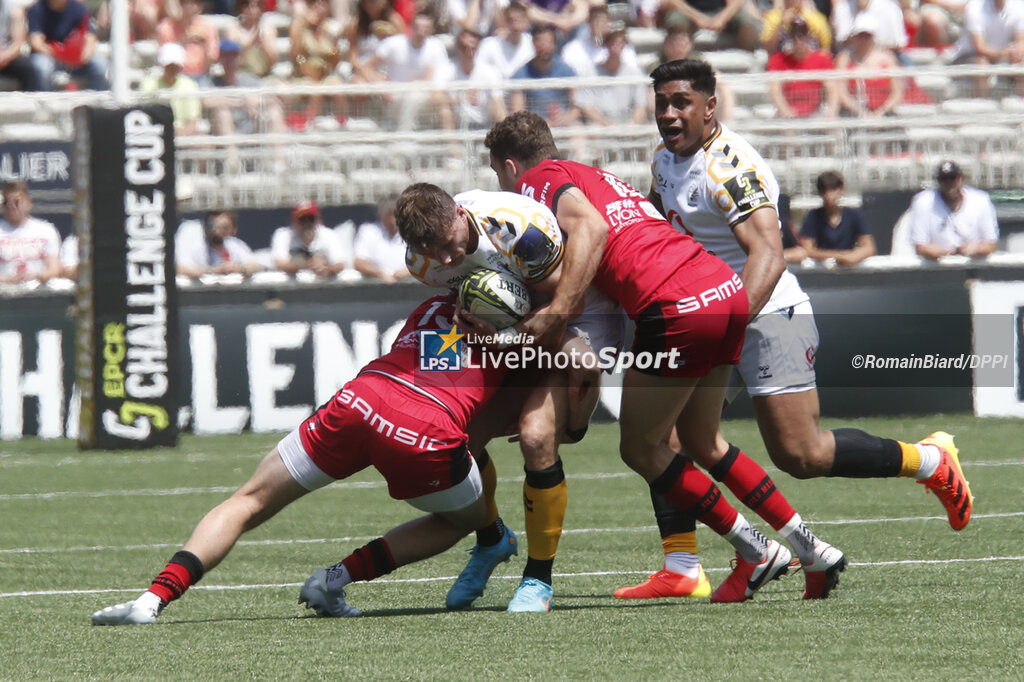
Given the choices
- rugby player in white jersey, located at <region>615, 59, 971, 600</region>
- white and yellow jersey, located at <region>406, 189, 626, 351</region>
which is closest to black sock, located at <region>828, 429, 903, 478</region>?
rugby player in white jersey, located at <region>615, 59, 971, 600</region>

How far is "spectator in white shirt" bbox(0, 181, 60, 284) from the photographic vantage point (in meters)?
13.5

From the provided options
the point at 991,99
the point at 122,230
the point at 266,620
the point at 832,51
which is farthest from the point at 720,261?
the point at 832,51

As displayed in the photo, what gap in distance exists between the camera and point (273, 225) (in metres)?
14.4

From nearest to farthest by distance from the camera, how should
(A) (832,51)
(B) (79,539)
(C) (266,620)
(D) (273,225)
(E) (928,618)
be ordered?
(E) (928,618), (C) (266,620), (B) (79,539), (D) (273,225), (A) (832,51)

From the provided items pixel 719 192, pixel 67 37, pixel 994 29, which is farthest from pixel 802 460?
pixel 67 37

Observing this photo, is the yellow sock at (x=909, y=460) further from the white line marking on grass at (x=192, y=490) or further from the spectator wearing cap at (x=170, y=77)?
the spectator wearing cap at (x=170, y=77)

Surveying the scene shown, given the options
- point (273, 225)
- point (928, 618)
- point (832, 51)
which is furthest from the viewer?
point (832, 51)

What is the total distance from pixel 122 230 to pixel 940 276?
22.3 feet

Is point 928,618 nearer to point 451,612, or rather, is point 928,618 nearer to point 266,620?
point 451,612

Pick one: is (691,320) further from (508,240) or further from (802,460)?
(802,460)

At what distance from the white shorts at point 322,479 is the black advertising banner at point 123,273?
6.68 meters

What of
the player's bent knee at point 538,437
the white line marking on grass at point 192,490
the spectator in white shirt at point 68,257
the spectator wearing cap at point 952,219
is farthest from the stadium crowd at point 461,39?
the player's bent knee at point 538,437

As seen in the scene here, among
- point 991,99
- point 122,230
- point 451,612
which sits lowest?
point 451,612

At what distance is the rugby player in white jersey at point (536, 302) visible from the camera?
5.54m
